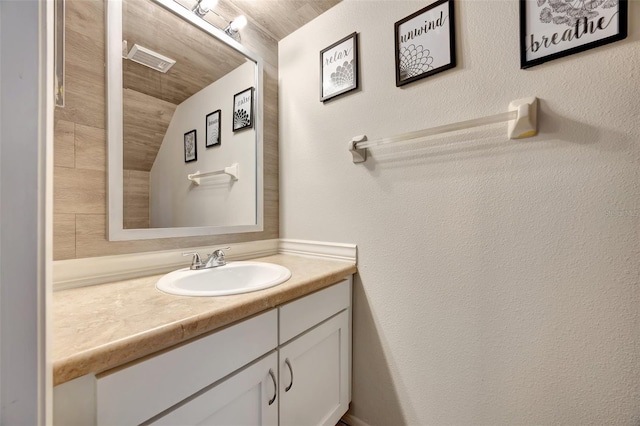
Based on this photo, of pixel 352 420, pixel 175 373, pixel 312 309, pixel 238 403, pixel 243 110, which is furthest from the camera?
pixel 243 110

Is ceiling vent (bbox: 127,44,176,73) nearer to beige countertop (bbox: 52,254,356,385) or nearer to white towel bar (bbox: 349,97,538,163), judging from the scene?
beige countertop (bbox: 52,254,356,385)

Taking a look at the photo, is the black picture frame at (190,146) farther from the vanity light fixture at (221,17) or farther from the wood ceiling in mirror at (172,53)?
the vanity light fixture at (221,17)

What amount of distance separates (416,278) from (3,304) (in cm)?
106

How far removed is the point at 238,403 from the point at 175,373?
245mm

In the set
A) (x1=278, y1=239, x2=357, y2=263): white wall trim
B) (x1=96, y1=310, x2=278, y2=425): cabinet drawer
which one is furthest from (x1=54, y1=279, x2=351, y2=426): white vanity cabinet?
(x1=278, y1=239, x2=357, y2=263): white wall trim

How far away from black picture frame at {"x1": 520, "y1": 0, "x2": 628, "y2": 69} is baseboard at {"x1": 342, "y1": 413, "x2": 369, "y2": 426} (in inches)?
60.6

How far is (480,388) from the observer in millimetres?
910

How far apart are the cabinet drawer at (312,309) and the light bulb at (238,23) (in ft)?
4.26

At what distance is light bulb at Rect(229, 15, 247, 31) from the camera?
1242mm

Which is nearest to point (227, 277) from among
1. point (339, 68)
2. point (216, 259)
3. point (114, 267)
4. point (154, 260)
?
point (216, 259)

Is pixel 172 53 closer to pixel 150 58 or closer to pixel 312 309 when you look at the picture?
pixel 150 58

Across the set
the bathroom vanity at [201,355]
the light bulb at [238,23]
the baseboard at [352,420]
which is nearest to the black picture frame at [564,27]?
the bathroom vanity at [201,355]

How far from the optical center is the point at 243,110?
136 centimetres

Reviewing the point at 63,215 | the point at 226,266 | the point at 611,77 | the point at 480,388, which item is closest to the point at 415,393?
the point at 480,388
